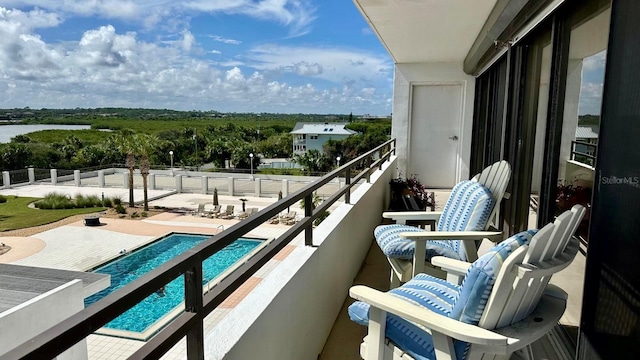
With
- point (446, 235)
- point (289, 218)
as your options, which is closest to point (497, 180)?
point (446, 235)

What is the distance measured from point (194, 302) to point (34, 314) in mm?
7627

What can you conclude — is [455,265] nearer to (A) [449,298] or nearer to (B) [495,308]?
(A) [449,298]

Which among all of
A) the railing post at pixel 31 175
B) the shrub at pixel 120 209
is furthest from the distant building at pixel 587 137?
the railing post at pixel 31 175

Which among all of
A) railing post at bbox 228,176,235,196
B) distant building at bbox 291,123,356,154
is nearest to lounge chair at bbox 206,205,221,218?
railing post at bbox 228,176,235,196

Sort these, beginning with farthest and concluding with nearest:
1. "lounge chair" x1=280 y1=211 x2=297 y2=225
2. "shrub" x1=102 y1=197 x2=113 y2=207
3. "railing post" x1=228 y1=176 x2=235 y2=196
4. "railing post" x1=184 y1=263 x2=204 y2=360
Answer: "railing post" x1=228 y1=176 x2=235 y2=196 → "shrub" x1=102 y1=197 x2=113 y2=207 → "lounge chair" x1=280 y1=211 x2=297 y2=225 → "railing post" x1=184 y1=263 x2=204 y2=360

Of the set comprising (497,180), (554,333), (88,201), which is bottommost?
(88,201)

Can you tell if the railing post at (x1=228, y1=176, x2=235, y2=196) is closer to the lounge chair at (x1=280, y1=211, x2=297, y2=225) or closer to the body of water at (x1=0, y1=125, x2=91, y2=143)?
the lounge chair at (x1=280, y1=211, x2=297, y2=225)

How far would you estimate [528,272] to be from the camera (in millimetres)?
1237

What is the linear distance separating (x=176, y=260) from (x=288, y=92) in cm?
8813

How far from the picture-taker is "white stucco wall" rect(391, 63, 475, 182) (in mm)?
6980

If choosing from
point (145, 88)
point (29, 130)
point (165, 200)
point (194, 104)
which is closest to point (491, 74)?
point (165, 200)

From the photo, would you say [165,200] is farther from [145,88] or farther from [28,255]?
[145,88]

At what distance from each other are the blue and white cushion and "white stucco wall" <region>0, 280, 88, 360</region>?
5.63 meters

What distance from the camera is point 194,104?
81.0 metres
